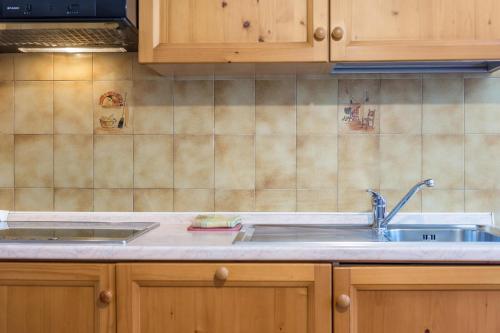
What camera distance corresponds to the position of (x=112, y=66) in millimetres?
2008

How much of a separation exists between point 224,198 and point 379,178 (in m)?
0.64

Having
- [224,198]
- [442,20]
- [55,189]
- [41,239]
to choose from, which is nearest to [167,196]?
[224,198]

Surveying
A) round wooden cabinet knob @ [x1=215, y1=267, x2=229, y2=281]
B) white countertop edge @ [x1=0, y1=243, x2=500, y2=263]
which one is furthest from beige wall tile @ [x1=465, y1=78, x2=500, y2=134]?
round wooden cabinet knob @ [x1=215, y1=267, x2=229, y2=281]

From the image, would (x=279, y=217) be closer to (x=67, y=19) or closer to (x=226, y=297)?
(x=226, y=297)

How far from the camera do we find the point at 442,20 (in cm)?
162

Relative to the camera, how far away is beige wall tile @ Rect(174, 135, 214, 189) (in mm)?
2002

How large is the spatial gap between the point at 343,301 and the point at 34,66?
5.07 feet

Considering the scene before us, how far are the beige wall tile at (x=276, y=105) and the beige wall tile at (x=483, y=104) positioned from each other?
700 mm

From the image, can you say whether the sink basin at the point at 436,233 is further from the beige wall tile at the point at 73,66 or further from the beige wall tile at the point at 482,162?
the beige wall tile at the point at 73,66

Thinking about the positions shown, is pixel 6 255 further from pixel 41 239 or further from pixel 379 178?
pixel 379 178

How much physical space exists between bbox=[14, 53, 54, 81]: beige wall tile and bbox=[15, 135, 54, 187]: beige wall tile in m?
0.25

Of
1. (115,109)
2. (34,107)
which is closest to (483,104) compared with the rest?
(115,109)

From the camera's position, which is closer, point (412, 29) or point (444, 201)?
point (412, 29)

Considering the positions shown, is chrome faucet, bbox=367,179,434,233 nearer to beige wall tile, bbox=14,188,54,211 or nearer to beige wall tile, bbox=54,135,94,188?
beige wall tile, bbox=54,135,94,188
